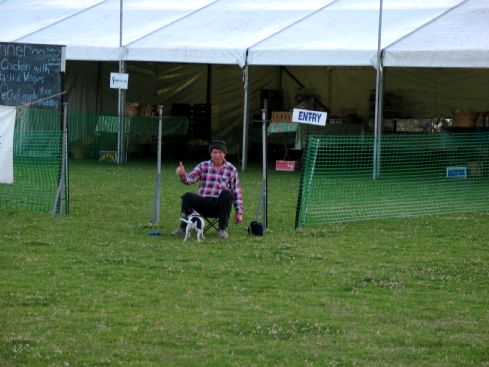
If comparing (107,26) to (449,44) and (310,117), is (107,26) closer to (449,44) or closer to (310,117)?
(449,44)

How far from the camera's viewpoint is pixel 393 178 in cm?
2103

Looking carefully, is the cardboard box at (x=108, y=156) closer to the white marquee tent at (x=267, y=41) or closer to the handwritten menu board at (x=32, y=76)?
the white marquee tent at (x=267, y=41)

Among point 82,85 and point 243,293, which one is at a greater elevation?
point 82,85

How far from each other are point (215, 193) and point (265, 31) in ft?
35.8

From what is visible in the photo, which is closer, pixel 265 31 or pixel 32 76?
pixel 32 76

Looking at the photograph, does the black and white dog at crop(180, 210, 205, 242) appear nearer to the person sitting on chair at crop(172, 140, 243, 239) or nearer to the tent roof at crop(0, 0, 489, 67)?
the person sitting on chair at crop(172, 140, 243, 239)

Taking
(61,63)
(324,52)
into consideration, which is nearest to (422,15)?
(324,52)

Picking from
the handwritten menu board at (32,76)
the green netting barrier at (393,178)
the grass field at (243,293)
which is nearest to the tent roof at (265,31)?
the green netting barrier at (393,178)

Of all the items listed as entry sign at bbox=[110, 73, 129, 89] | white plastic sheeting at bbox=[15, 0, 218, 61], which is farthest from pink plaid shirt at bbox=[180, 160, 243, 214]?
white plastic sheeting at bbox=[15, 0, 218, 61]

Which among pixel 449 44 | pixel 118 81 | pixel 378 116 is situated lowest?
pixel 378 116

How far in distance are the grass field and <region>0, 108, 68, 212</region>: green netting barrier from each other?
1.19 meters

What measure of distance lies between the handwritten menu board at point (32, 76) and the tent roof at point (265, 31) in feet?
20.4

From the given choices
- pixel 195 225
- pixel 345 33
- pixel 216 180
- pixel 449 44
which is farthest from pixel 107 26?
pixel 195 225

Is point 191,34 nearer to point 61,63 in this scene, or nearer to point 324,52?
point 324,52
